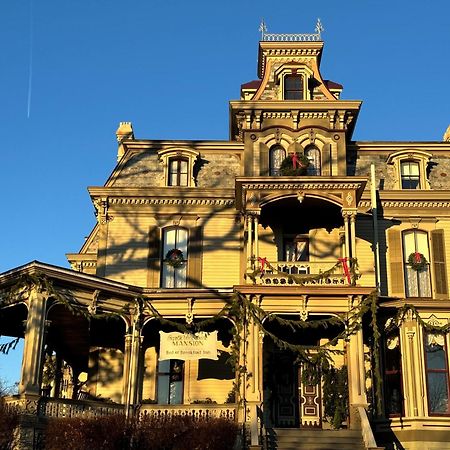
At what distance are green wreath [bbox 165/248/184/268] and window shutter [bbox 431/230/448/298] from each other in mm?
9100

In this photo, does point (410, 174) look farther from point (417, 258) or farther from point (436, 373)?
point (436, 373)

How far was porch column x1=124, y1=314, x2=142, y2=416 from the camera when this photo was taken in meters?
22.6

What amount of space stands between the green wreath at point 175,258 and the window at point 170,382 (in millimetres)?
3550

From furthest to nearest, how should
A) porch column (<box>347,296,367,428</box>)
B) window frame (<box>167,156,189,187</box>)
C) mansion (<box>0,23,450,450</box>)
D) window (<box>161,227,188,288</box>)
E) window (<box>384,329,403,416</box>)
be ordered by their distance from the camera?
window frame (<box>167,156,189,187</box>)
window (<box>161,227,188,288</box>)
window (<box>384,329,403,416</box>)
mansion (<box>0,23,450,450</box>)
porch column (<box>347,296,367,428</box>)

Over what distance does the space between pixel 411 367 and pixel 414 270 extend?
4.57 m

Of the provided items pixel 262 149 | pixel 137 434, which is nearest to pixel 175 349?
pixel 137 434

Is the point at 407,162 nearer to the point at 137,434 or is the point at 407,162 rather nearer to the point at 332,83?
the point at 332,83

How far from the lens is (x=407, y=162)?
2919 cm

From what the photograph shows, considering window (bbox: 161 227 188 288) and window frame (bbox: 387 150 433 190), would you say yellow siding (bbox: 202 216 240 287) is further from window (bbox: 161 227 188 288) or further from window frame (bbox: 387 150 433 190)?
window frame (bbox: 387 150 433 190)

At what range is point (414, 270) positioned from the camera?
1066 inches

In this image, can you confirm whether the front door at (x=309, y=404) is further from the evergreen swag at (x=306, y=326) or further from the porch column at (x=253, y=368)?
the porch column at (x=253, y=368)

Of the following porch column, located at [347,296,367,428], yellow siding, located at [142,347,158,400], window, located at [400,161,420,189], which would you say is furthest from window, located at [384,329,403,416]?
yellow siding, located at [142,347,158,400]

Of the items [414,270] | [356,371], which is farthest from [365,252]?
[356,371]

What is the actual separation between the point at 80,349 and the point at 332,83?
1504 centimetres
